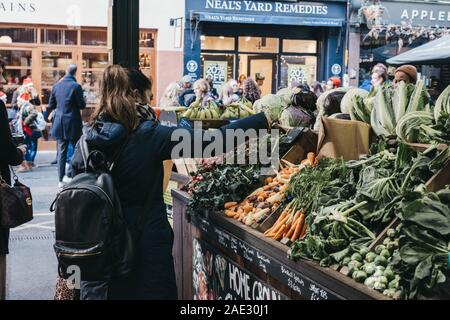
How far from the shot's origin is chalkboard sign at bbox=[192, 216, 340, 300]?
2820 mm

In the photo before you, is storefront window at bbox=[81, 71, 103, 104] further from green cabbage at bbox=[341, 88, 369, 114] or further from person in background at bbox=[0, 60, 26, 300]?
green cabbage at bbox=[341, 88, 369, 114]

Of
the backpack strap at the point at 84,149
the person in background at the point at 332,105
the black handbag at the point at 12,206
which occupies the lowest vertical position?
the black handbag at the point at 12,206

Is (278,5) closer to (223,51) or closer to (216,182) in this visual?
(223,51)

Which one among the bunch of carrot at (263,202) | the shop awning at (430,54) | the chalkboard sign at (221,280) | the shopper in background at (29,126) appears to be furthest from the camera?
the shopper in background at (29,126)

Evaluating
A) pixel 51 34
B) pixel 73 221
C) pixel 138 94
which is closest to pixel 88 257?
pixel 73 221

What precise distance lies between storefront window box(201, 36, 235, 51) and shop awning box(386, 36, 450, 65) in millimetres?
8626

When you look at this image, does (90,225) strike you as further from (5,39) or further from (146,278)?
(5,39)

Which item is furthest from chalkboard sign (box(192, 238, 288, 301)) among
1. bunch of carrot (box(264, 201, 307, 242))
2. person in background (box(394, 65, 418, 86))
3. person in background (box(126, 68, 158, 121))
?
person in background (box(394, 65, 418, 86))

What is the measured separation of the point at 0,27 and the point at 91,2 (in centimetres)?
236

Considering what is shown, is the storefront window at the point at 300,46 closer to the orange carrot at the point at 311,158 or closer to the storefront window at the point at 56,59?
the storefront window at the point at 56,59

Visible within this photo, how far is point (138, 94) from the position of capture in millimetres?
3496

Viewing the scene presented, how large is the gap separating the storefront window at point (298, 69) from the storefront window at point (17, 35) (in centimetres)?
715

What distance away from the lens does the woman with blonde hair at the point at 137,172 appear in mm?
3330

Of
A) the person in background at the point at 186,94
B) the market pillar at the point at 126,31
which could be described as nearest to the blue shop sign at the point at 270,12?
the person in background at the point at 186,94
